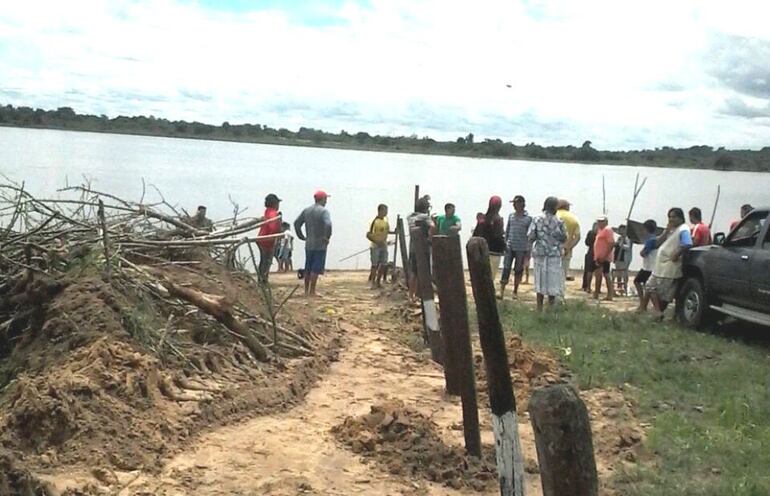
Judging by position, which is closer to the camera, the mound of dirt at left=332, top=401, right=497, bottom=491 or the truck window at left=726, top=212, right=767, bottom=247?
the mound of dirt at left=332, top=401, right=497, bottom=491

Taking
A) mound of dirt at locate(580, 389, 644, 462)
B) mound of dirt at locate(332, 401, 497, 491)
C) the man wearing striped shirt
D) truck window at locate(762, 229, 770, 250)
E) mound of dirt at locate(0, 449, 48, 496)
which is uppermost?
truck window at locate(762, 229, 770, 250)

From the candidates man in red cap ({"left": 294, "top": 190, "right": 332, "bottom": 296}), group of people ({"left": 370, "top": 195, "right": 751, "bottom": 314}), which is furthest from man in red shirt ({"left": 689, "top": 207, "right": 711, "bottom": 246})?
man in red cap ({"left": 294, "top": 190, "right": 332, "bottom": 296})

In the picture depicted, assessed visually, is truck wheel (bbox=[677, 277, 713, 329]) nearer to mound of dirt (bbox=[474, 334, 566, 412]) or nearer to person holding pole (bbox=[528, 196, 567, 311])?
person holding pole (bbox=[528, 196, 567, 311])

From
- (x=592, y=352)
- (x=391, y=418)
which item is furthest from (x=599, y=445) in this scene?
(x=592, y=352)

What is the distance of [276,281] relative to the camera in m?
16.9

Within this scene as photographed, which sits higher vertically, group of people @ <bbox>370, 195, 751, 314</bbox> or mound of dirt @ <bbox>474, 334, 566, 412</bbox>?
group of people @ <bbox>370, 195, 751, 314</bbox>

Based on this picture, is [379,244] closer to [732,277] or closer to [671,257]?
[671,257]

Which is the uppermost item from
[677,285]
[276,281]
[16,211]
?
[16,211]

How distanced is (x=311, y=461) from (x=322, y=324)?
182 inches

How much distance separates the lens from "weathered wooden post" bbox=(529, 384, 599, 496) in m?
3.21

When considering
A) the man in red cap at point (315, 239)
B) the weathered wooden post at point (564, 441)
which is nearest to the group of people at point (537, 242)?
the man in red cap at point (315, 239)

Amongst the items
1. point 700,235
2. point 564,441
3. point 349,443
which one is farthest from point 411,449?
point 700,235

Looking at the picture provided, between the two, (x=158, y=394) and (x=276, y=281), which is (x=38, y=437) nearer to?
(x=158, y=394)

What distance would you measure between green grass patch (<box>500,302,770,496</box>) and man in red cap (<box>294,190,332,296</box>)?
2.85 meters
